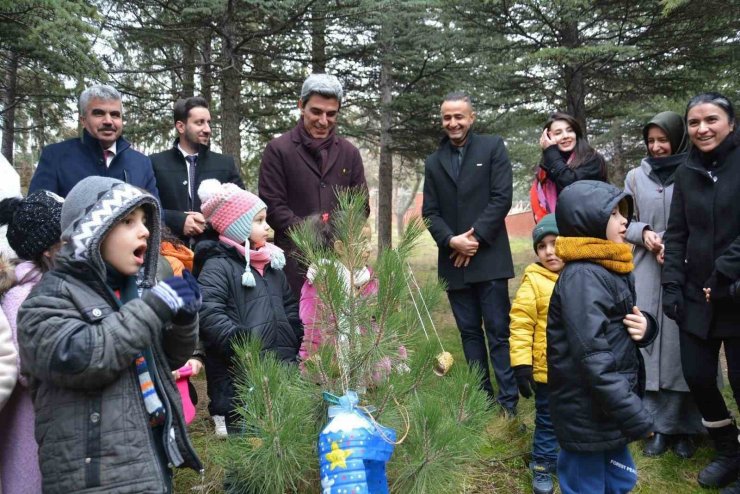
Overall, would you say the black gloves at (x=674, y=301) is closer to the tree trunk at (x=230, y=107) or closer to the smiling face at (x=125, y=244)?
the smiling face at (x=125, y=244)

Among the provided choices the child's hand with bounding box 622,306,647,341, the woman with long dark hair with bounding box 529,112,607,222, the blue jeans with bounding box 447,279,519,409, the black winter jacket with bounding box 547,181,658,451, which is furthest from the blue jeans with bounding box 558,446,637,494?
the woman with long dark hair with bounding box 529,112,607,222

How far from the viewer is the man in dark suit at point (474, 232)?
4.12 meters

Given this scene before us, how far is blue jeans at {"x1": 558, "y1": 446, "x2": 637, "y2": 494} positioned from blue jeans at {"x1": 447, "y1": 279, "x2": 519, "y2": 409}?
4.08 feet

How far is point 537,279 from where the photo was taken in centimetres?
350

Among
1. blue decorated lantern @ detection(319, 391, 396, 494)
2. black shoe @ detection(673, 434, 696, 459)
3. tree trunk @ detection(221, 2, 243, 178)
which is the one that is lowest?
black shoe @ detection(673, 434, 696, 459)

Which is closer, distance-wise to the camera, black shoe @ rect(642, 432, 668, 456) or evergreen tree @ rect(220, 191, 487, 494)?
evergreen tree @ rect(220, 191, 487, 494)

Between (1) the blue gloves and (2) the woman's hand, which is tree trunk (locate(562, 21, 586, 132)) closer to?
(2) the woman's hand

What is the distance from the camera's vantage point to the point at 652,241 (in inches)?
152

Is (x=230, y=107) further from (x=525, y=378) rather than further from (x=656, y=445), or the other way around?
(x=656, y=445)

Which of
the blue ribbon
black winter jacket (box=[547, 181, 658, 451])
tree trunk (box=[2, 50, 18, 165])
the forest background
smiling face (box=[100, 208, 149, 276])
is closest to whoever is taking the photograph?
smiling face (box=[100, 208, 149, 276])

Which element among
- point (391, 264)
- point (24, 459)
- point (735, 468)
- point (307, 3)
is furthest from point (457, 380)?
point (307, 3)

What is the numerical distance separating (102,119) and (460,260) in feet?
8.90

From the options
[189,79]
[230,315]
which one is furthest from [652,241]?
[189,79]

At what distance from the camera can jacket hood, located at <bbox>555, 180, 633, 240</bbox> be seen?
8.38ft
